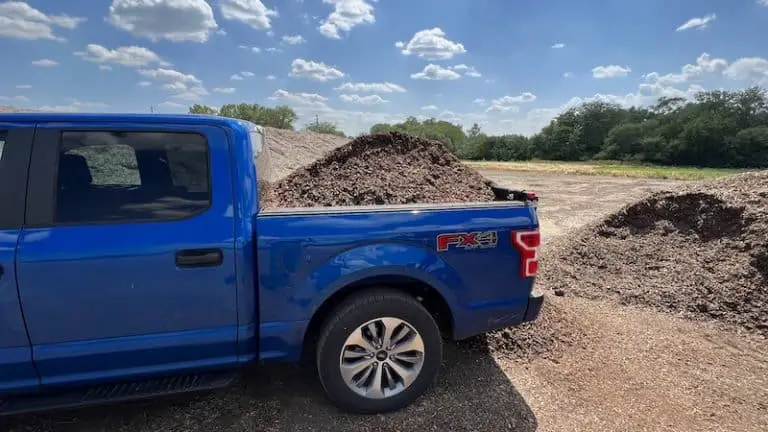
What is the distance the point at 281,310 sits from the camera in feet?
8.34

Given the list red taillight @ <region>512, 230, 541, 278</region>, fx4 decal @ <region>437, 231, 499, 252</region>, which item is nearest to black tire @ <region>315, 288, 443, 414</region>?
fx4 decal @ <region>437, 231, 499, 252</region>

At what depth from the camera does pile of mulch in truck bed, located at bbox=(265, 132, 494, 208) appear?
4918 mm

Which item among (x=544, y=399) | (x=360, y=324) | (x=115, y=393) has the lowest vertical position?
(x=544, y=399)

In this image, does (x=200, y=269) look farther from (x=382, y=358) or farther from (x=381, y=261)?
(x=382, y=358)

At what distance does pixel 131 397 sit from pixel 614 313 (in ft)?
14.6

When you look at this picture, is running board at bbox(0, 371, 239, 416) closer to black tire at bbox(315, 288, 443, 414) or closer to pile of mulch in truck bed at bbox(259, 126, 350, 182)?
black tire at bbox(315, 288, 443, 414)

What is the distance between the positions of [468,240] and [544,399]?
4.37 ft

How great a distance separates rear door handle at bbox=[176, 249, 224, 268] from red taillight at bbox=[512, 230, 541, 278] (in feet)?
5.89

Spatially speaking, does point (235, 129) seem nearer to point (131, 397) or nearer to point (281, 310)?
point (281, 310)

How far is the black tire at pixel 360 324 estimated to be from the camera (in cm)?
265

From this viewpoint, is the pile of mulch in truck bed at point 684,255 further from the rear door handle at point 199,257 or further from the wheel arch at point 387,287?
the rear door handle at point 199,257

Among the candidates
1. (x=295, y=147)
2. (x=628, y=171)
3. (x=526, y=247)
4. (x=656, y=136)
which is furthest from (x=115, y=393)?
(x=656, y=136)

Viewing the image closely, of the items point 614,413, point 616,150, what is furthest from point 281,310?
point 616,150

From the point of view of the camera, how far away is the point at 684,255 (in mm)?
5461
